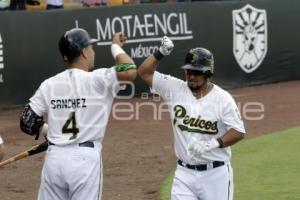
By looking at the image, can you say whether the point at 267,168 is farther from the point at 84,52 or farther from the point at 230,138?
the point at 84,52

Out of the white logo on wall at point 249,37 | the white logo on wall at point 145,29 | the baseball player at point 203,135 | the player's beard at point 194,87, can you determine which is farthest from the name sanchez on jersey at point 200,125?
the white logo on wall at point 249,37

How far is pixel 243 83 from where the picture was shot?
58.3ft

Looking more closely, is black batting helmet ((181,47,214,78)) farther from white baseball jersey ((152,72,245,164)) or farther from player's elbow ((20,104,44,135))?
player's elbow ((20,104,44,135))

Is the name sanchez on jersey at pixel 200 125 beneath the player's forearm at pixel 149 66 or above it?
beneath

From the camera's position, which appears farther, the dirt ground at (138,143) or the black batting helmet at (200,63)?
the dirt ground at (138,143)

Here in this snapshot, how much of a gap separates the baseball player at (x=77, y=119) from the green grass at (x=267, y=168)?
3302mm

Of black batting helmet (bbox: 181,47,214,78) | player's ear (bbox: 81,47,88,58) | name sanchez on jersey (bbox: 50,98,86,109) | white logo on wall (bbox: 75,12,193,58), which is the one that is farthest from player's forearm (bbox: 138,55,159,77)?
white logo on wall (bbox: 75,12,193,58)

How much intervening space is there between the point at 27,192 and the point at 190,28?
8246mm

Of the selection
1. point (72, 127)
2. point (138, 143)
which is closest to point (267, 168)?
point (138, 143)

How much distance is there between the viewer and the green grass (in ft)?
29.8

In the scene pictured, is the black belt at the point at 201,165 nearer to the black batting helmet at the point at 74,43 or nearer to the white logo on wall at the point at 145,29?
the black batting helmet at the point at 74,43

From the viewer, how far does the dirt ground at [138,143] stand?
31.8ft

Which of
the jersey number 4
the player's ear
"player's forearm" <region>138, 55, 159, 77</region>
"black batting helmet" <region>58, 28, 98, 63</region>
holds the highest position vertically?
"black batting helmet" <region>58, 28, 98, 63</region>

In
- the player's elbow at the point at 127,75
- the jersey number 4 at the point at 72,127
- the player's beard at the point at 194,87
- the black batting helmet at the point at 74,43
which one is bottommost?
the jersey number 4 at the point at 72,127
